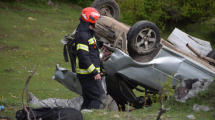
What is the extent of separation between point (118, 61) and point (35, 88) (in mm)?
4435

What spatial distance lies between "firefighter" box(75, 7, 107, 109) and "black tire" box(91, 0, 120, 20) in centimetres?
123

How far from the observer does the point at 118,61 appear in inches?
201

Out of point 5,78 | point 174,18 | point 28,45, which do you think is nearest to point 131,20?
point 174,18

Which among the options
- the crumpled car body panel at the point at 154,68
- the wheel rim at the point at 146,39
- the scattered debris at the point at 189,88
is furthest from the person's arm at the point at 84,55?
the scattered debris at the point at 189,88

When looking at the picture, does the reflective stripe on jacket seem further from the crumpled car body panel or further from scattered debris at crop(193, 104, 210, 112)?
scattered debris at crop(193, 104, 210, 112)

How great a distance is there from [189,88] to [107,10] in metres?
2.53

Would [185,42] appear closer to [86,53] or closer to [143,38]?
[143,38]

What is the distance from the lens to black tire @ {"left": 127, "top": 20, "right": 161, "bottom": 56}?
17.4 feet

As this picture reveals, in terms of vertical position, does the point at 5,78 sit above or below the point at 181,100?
below

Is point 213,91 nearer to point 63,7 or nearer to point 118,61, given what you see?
point 118,61

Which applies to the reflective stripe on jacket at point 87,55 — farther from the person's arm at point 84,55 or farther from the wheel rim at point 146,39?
the wheel rim at point 146,39

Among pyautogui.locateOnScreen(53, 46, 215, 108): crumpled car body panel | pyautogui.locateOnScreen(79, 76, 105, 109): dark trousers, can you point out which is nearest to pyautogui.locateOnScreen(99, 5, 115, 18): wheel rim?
pyautogui.locateOnScreen(53, 46, 215, 108): crumpled car body panel

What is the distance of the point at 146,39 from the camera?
5.47m

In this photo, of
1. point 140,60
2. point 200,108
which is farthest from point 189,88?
point 140,60
